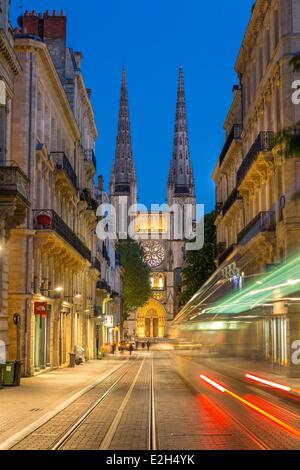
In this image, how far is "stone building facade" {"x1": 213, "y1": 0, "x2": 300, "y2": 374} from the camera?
3444cm

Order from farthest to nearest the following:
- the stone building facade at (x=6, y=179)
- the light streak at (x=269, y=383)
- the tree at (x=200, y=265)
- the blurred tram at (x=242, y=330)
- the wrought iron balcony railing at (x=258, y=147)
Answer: the tree at (x=200, y=265) → the wrought iron balcony railing at (x=258, y=147) → the blurred tram at (x=242, y=330) → the light streak at (x=269, y=383) → the stone building facade at (x=6, y=179)

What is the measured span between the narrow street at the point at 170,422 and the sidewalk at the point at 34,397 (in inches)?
20.3

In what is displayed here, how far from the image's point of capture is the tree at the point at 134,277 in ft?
360

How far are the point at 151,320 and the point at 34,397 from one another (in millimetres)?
154651

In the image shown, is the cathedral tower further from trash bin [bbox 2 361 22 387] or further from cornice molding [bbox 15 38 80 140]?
trash bin [bbox 2 361 22 387]

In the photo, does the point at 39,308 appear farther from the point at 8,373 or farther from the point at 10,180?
the point at 10,180

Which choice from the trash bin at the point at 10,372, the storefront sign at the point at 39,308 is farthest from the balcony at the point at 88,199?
the trash bin at the point at 10,372

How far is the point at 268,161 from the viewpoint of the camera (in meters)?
38.5

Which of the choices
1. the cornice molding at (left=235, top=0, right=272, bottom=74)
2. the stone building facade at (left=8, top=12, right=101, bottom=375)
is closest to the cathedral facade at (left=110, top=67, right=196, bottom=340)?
the stone building facade at (left=8, top=12, right=101, bottom=375)

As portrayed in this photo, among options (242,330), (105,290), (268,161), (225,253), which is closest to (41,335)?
(242,330)

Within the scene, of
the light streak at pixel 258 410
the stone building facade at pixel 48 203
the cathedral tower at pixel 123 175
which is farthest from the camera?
the cathedral tower at pixel 123 175

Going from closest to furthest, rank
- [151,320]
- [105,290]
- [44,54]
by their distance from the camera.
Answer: [44,54] < [105,290] < [151,320]

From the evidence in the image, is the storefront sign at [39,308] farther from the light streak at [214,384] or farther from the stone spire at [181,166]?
the stone spire at [181,166]
